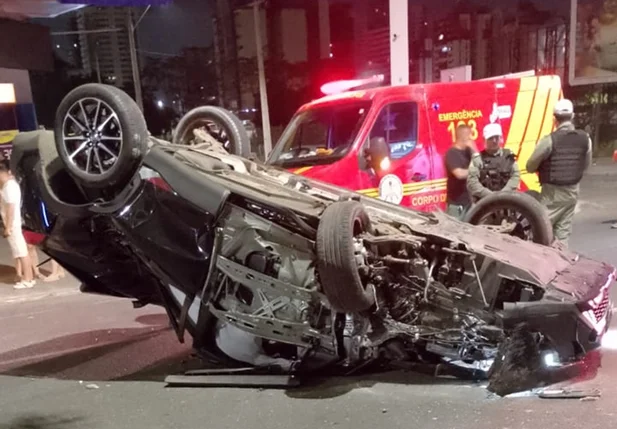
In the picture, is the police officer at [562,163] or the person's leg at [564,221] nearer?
the police officer at [562,163]

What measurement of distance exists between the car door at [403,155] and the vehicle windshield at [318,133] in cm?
30

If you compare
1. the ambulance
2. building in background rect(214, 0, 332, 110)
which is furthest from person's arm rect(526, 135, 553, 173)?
building in background rect(214, 0, 332, 110)

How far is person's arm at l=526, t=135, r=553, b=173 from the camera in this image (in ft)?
19.7

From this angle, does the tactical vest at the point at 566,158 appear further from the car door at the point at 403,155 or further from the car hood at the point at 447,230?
the car hood at the point at 447,230

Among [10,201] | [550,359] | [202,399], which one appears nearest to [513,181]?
[550,359]

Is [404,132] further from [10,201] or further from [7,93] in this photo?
[7,93]

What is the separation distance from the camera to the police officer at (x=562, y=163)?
5.93m

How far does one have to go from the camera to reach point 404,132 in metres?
7.29

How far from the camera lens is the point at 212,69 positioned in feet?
82.4

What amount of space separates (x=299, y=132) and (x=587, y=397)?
193 inches

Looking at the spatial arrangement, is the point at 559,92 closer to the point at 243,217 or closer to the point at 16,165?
the point at 243,217

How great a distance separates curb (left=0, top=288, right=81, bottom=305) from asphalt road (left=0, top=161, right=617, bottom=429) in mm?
1771

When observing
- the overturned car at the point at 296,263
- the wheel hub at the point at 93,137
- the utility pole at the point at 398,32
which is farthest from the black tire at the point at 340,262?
the utility pole at the point at 398,32

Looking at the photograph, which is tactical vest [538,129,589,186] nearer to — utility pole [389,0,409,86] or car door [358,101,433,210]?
car door [358,101,433,210]
